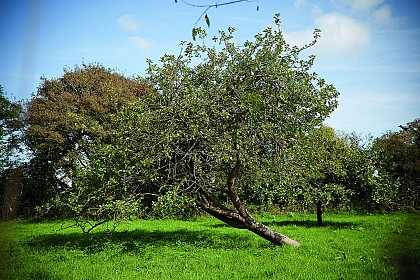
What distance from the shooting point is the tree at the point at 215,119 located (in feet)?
35.1

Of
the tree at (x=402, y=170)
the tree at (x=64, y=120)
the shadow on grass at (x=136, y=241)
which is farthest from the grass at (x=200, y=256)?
the tree at (x=64, y=120)

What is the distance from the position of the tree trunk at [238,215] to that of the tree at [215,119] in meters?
0.04

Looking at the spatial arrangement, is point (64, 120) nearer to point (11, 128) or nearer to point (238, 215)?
point (11, 128)

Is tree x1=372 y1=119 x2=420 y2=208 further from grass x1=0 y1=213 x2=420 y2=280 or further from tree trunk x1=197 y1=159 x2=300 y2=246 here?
tree trunk x1=197 y1=159 x2=300 y2=246

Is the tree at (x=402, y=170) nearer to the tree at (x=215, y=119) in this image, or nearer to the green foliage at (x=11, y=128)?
the tree at (x=215, y=119)

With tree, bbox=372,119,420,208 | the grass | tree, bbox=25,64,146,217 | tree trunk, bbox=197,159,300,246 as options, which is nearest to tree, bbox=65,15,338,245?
tree trunk, bbox=197,159,300,246

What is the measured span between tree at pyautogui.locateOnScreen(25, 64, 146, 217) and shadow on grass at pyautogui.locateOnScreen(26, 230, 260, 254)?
959 cm

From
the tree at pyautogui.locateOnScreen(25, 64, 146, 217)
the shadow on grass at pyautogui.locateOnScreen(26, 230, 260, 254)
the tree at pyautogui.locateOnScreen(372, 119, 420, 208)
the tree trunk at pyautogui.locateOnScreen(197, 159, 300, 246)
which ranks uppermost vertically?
the tree at pyautogui.locateOnScreen(25, 64, 146, 217)

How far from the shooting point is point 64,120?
25.2 m

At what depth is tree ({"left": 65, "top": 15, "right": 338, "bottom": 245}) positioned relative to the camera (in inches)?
421

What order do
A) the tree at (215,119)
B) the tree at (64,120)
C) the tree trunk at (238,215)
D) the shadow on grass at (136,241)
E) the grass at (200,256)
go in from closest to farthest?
the grass at (200,256)
the tree at (215,119)
the tree trunk at (238,215)
the shadow on grass at (136,241)
the tree at (64,120)

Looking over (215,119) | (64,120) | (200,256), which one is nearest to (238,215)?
(200,256)

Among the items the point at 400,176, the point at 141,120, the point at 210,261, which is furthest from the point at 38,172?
the point at 400,176

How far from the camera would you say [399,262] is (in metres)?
1.71
